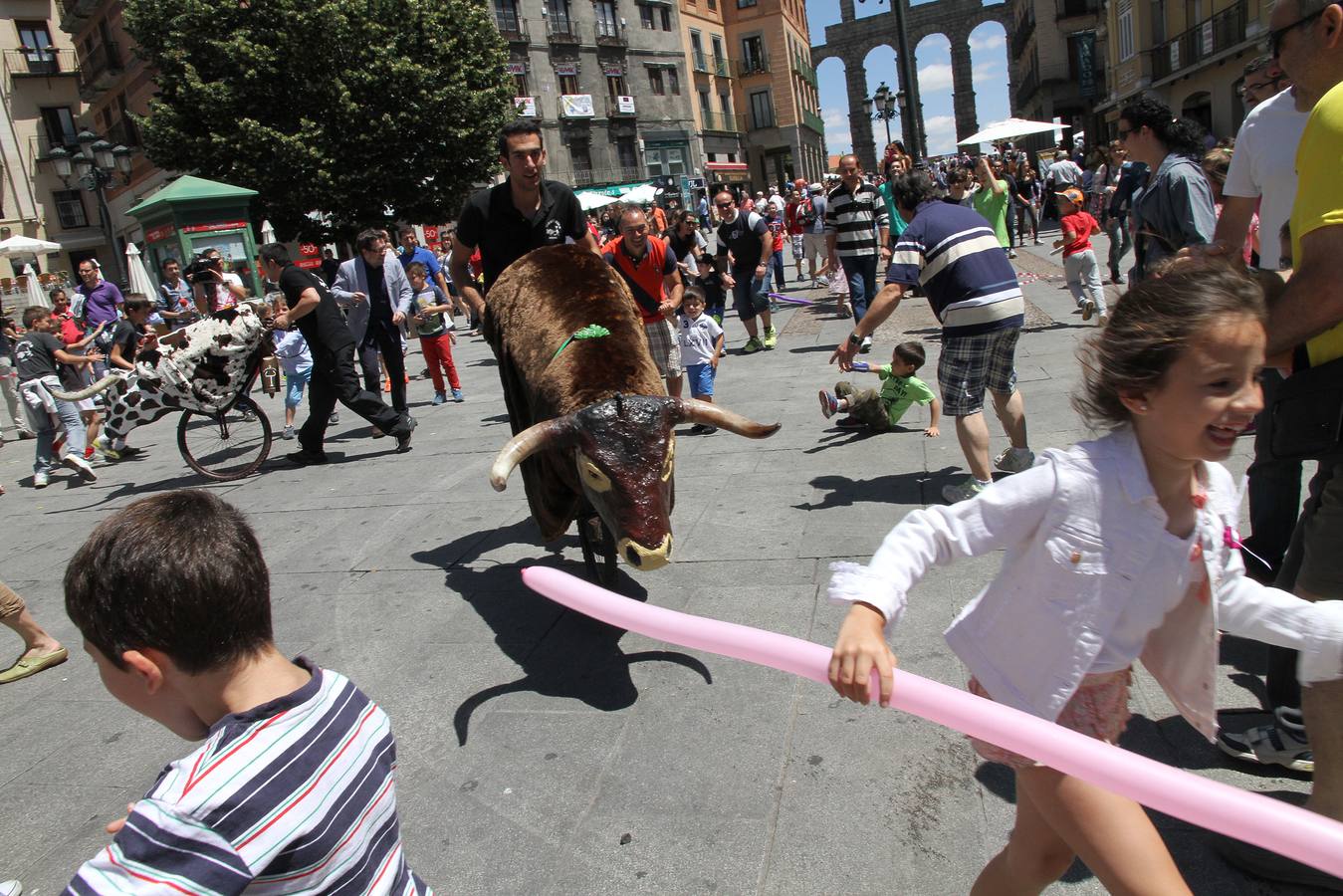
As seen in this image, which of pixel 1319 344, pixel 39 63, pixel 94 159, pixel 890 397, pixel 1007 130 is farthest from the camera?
pixel 39 63

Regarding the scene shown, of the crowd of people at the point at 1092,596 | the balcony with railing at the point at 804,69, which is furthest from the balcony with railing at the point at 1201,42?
the balcony with railing at the point at 804,69

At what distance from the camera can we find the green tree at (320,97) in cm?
2620

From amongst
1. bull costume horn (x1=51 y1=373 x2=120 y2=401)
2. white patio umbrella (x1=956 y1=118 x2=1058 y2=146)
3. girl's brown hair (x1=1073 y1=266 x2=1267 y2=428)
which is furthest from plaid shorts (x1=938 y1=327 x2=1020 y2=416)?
white patio umbrella (x1=956 y1=118 x2=1058 y2=146)

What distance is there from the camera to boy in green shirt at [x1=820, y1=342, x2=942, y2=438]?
6.67m

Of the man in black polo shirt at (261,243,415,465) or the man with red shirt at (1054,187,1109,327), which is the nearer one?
the man in black polo shirt at (261,243,415,465)

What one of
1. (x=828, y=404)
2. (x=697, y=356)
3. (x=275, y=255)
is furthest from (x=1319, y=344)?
(x=275, y=255)

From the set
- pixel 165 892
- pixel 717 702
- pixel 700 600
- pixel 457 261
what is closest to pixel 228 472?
pixel 457 261

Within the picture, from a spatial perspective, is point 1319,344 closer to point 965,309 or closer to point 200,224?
point 965,309

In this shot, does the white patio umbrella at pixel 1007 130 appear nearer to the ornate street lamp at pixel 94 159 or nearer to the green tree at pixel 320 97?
the green tree at pixel 320 97

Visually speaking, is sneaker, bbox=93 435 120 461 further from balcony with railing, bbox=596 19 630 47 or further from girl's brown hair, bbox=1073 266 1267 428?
balcony with railing, bbox=596 19 630 47

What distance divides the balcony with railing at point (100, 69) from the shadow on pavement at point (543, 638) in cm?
4410

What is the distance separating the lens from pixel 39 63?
41.5m

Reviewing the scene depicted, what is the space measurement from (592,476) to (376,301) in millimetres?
6369

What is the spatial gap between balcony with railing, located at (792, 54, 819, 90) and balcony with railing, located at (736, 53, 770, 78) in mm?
3064
